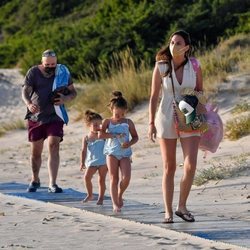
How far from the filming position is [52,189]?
12078 millimetres

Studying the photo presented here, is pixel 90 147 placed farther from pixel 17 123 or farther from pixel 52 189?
pixel 17 123

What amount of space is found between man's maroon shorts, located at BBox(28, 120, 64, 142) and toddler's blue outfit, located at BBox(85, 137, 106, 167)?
39.1 inches

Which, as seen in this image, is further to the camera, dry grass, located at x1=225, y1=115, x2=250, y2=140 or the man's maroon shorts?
dry grass, located at x1=225, y1=115, x2=250, y2=140

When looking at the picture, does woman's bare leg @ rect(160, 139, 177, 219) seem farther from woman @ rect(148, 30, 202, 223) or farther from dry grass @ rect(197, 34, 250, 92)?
dry grass @ rect(197, 34, 250, 92)

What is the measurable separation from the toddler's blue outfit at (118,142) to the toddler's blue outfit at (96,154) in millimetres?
759

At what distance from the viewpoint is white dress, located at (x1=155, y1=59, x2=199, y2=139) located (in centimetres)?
908

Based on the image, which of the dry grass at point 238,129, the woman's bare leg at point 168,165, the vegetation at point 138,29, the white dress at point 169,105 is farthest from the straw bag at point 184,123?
the vegetation at point 138,29

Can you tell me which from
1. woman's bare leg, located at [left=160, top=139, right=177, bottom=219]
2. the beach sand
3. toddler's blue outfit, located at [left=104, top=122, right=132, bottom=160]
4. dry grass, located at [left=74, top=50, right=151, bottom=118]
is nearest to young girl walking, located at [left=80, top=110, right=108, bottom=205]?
the beach sand

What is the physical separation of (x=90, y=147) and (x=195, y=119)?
238 centimetres

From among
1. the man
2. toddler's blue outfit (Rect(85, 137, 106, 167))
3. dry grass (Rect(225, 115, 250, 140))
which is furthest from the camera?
dry grass (Rect(225, 115, 250, 140))

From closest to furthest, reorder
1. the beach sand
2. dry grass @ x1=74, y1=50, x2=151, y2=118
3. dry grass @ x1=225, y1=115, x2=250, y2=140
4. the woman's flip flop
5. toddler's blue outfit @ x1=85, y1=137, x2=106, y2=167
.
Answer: the beach sand, the woman's flip flop, toddler's blue outfit @ x1=85, y1=137, x2=106, y2=167, dry grass @ x1=225, y1=115, x2=250, y2=140, dry grass @ x1=74, y1=50, x2=151, y2=118

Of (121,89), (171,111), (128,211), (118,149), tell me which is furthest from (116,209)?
(121,89)

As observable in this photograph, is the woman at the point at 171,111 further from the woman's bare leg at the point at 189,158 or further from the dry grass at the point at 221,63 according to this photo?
the dry grass at the point at 221,63

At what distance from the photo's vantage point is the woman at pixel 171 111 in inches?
358
